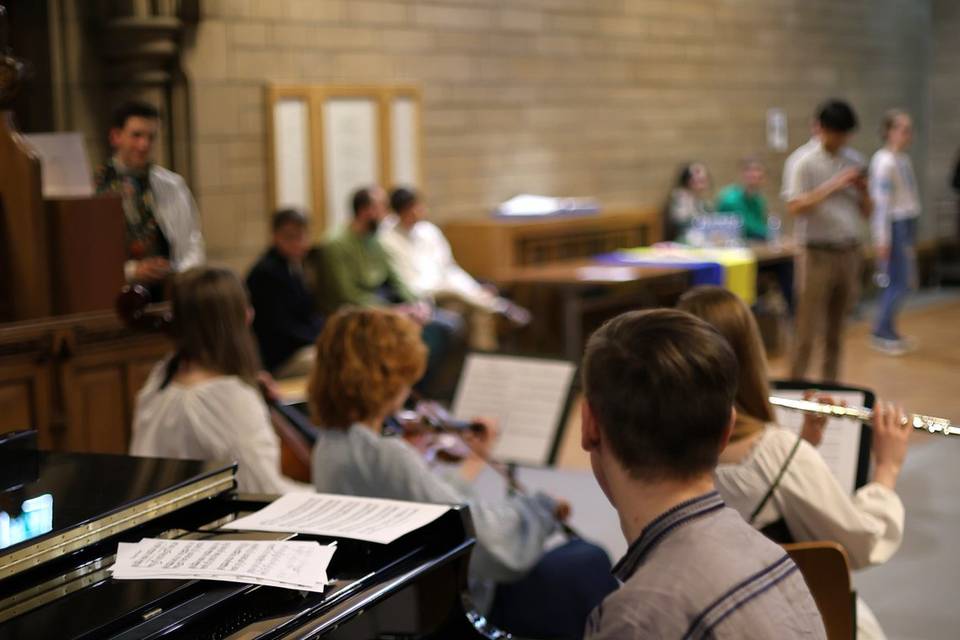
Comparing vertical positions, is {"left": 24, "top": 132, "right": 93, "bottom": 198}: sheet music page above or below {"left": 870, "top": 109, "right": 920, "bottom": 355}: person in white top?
above

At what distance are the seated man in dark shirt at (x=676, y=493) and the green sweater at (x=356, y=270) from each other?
5714mm

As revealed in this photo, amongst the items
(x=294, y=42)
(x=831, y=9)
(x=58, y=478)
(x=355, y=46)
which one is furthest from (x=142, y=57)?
(x=831, y=9)

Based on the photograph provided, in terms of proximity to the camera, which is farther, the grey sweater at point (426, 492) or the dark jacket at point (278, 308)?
the dark jacket at point (278, 308)

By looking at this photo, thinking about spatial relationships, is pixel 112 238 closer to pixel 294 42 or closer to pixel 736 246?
pixel 294 42

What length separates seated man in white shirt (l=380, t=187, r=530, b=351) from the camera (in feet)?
24.4

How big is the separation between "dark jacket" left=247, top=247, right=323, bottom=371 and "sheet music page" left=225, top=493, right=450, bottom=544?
4.43m

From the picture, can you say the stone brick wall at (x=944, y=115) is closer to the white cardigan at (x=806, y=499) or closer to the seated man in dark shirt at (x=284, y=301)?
the seated man in dark shirt at (x=284, y=301)

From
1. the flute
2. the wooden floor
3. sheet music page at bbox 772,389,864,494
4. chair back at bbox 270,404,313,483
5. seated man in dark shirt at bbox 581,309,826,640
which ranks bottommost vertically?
the wooden floor

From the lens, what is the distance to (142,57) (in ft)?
21.7

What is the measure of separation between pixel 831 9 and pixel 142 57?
806 centimetres

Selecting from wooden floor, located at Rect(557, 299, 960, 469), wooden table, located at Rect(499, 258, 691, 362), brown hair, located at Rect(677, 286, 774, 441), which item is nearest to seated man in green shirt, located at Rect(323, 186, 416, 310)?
wooden table, located at Rect(499, 258, 691, 362)

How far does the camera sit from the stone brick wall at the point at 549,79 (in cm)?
725

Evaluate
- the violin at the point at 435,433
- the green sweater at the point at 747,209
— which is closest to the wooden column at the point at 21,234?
the violin at the point at 435,433

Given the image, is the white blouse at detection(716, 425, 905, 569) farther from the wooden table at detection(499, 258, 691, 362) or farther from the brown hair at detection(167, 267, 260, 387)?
the wooden table at detection(499, 258, 691, 362)
